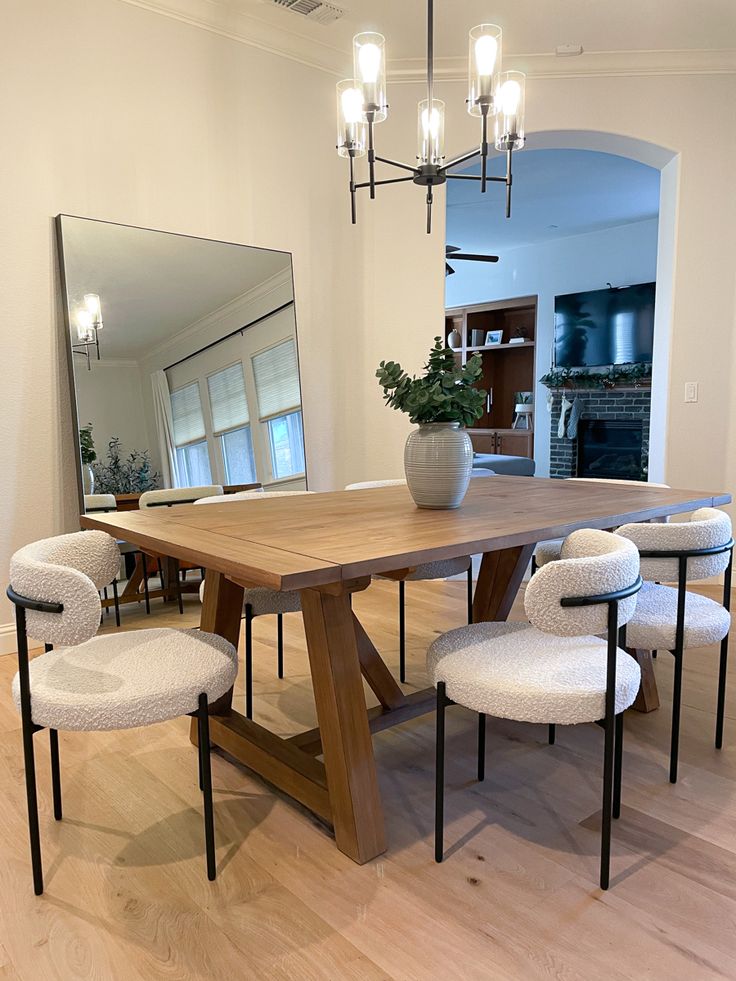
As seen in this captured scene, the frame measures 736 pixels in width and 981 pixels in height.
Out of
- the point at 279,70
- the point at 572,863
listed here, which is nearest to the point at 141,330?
the point at 279,70

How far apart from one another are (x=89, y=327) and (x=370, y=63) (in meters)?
1.81

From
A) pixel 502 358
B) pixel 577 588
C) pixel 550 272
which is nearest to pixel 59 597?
pixel 577 588

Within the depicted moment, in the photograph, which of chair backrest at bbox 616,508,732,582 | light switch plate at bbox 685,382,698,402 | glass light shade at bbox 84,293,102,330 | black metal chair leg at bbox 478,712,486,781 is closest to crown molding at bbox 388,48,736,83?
light switch plate at bbox 685,382,698,402

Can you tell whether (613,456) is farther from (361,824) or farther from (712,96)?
(361,824)

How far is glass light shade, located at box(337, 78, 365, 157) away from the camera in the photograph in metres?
2.58

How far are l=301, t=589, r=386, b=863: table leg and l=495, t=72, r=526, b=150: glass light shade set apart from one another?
1750mm

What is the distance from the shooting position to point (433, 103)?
2570 mm

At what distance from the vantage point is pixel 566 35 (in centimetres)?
393

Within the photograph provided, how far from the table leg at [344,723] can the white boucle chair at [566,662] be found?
174 millimetres

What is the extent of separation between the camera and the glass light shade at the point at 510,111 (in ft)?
8.11

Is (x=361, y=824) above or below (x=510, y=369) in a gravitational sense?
below

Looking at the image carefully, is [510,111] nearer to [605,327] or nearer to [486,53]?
[486,53]

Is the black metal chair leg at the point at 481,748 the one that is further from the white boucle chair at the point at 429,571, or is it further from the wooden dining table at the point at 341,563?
the white boucle chair at the point at 429,571

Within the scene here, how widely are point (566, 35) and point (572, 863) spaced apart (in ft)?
13.3
